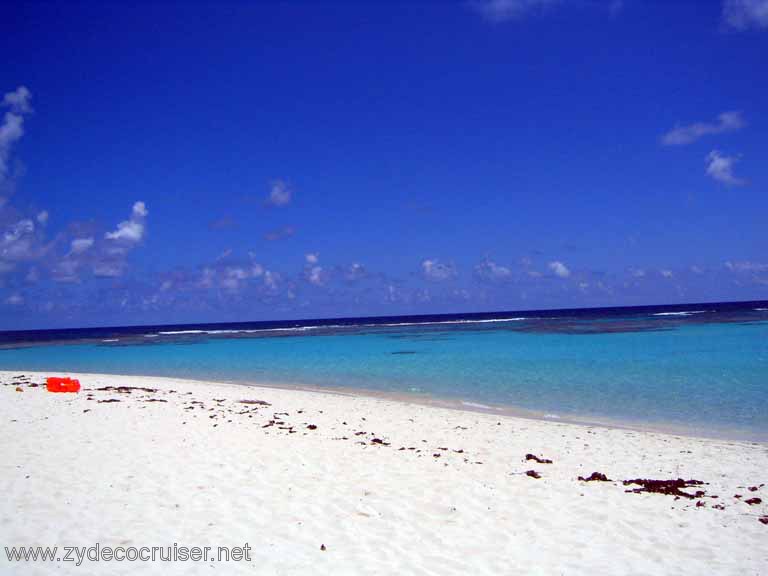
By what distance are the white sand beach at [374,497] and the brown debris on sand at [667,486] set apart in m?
0.18

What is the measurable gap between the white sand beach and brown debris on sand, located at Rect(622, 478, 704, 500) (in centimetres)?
18

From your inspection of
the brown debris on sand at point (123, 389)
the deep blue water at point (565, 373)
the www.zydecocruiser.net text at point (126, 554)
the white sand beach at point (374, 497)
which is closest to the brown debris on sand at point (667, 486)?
the white sand beach at point (374, 497)

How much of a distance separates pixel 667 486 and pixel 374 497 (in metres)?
4.56

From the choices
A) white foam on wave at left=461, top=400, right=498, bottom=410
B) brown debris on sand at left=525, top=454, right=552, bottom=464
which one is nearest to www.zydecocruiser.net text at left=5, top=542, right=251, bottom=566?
brown debris on sand at left=525, top=454, right=552, bottom=464

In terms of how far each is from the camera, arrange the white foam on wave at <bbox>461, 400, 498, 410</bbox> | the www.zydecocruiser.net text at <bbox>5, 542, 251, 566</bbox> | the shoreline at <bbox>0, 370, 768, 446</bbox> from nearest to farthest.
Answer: the www.zydecocruiser.net text at <bbox>5, 542, 251, 566</bbox> → the shoreline at <bbox>0, 370, 768, 446</bbox> → the white foam on wave at <bbox>461, 400, 498, 410</bbox>

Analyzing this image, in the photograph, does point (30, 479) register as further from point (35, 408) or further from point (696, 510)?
point (696, 510)

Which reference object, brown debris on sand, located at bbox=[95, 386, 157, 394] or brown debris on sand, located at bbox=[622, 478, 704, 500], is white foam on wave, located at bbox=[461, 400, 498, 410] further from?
brown debris on sand, located at bbox=[95, 386, 157, 394]

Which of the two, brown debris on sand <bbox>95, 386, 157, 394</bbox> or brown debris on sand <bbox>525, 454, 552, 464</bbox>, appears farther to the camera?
brown debris on sand <bbox>95, 386, 157, 394</bbox>

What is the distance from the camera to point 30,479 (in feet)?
25.4

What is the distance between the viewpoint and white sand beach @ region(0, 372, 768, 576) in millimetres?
5699

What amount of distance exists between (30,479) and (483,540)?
6492mm

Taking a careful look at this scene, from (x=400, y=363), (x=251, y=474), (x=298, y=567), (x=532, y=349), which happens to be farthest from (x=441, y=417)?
(x=532, y=349)

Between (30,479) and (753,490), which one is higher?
(30,479)

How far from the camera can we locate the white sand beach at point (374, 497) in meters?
5.70
